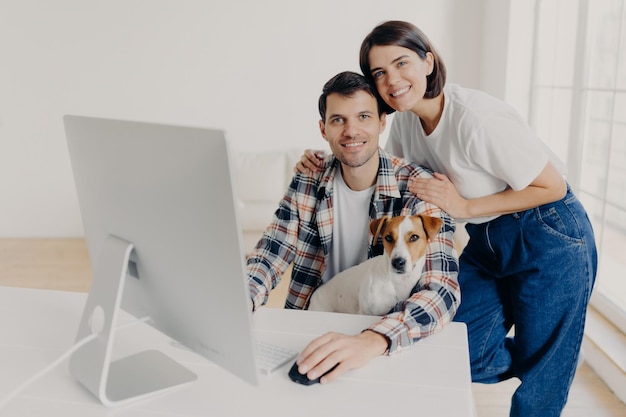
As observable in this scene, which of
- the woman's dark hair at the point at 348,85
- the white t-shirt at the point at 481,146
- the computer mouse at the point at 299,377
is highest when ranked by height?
the woman's dark hair at the point at 348,85

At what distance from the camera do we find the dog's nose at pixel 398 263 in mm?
1597

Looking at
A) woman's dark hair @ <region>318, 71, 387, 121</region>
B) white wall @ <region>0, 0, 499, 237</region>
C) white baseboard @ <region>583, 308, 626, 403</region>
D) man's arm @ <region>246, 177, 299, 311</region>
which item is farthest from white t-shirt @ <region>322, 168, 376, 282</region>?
white wall @ <region>0, 0, 499, 237</region>

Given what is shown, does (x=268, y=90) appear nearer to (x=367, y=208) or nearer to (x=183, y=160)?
(x=367, y=208)

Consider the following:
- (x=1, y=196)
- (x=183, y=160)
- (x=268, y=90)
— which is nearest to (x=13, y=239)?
(x=1, y=196)

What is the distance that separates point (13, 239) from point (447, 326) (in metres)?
4.57

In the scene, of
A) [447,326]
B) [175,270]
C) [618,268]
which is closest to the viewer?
[175,270]

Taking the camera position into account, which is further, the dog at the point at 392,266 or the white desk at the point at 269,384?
the dog at the point at 392,266

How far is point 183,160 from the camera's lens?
985 mm

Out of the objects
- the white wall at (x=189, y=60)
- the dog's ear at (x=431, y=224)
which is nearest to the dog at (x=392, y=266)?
the dog's ear at (x=431, y=224)

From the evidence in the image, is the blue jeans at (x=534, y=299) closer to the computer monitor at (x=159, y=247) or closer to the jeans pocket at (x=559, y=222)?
the jeans pocket at (x=559, y=222)

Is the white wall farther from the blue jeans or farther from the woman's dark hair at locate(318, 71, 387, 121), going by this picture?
the woman's dark hair at locate(318, 71, 387, 121)

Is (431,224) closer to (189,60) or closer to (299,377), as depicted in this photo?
(299,377)

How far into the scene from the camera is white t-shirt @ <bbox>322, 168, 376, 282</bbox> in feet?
6.07

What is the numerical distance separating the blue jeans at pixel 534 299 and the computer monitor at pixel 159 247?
3.57 feet
